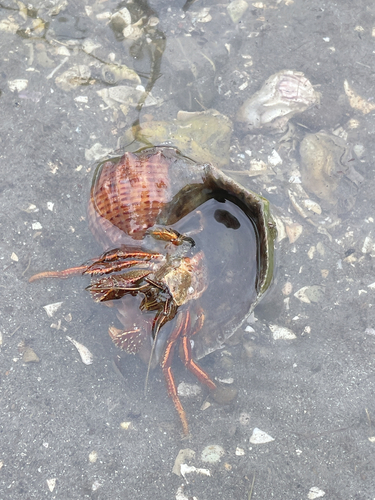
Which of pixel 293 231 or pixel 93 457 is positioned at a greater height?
pixel 293 231

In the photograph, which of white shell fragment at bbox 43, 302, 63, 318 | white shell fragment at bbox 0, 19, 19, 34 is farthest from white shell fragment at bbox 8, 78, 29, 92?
white shell fragment at bbox 43, 302, 63, 318

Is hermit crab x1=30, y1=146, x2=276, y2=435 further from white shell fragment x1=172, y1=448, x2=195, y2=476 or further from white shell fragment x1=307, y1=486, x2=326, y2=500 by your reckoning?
white shell fragment x1=307, y1=486, x2=326, y2=500

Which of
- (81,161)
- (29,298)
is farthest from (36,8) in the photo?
(29,298)

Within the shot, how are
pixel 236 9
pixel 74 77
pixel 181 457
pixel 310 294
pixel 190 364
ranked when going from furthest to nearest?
pixel 236 9 → pixel 74 77 → pixel 310 294 → pixel 190 364 → pixel 181 457

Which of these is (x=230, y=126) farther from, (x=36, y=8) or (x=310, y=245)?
(x=36, y=8)

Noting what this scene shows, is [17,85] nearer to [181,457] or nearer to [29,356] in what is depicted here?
[29,356]

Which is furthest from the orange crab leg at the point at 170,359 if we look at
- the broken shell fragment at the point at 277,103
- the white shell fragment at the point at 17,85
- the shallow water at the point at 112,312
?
the white shell fragment at the point at 17,85

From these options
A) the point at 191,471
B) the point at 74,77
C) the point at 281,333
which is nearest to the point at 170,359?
the point at 191,471
